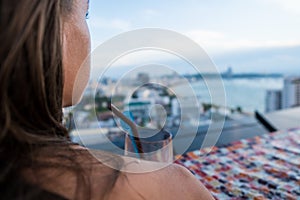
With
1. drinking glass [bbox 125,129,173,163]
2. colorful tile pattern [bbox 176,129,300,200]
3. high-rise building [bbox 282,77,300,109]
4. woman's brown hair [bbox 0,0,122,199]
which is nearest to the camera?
woman's brown hair [bbox 0,0,122,199]

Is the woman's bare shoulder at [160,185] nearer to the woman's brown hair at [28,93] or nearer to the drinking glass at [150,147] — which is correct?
the woman's brown hair at [28,93]

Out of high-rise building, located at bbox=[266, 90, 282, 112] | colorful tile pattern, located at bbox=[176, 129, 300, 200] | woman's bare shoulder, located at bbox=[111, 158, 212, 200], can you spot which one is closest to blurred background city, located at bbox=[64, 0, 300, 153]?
high-rise building, located at bbox=[266, 90, 282, 112]

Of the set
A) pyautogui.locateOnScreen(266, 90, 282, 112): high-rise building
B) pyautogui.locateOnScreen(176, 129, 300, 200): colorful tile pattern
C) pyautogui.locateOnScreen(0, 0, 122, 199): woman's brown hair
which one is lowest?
pyautogui.locateOnScreen(176, 129, 300, 200): colorful tile pattern

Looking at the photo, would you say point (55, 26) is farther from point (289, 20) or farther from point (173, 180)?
point (289, 20)

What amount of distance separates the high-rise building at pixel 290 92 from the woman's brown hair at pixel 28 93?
3077 millimetres

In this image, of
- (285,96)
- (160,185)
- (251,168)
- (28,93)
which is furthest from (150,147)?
(285,96)

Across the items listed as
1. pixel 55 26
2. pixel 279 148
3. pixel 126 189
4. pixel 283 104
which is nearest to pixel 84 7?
pixel 55 26

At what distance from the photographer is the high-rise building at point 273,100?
3.06 metres

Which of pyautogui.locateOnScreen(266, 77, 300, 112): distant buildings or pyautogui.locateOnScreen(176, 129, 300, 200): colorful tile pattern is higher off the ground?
pyautogui.locateOnScreen(266, 77, 300, 112): distant buildings

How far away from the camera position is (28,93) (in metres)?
0.30

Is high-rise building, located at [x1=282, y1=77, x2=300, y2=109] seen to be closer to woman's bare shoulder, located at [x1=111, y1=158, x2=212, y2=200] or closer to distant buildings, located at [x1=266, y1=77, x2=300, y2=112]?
distant buildings, located at [x1=266, y1=77, x2=300, y2=112]

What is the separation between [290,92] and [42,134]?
3474mm

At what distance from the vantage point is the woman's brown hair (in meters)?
0.27

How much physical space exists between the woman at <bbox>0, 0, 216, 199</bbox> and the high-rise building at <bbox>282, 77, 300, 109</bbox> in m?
3.02
